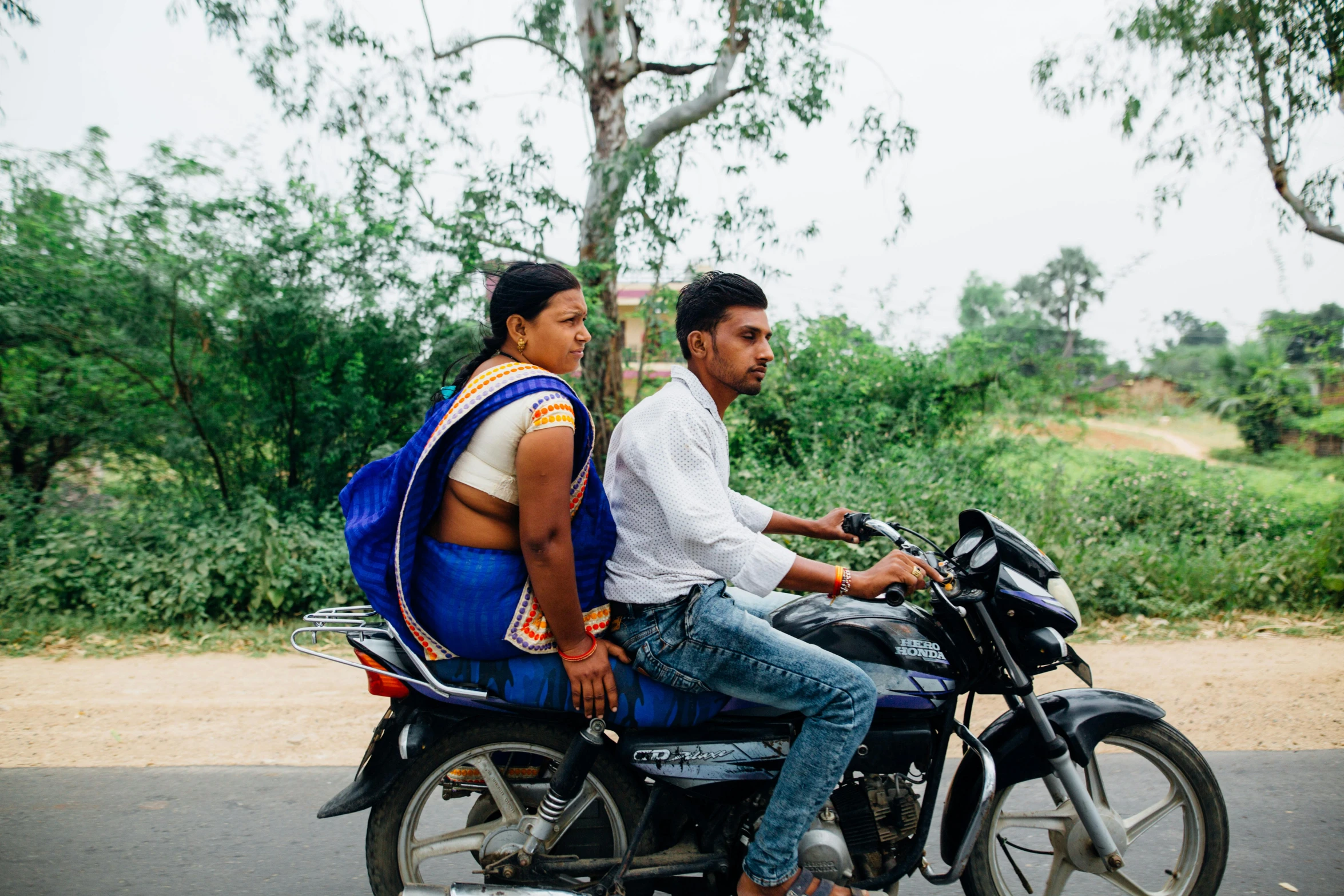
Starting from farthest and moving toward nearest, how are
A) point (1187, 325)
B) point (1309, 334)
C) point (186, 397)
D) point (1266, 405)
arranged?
point (1187, 325) → point (1266, 405) → point (1309, 334) → point (186, 397)

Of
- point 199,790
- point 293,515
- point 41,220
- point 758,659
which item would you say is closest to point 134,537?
point 293,515

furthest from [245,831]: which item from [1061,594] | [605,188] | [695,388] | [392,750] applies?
[605,188]

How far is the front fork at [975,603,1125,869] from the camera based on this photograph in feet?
8.09

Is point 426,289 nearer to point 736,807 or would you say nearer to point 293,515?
point 293,515

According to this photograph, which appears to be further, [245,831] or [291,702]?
[291,702]

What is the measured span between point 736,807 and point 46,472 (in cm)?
755

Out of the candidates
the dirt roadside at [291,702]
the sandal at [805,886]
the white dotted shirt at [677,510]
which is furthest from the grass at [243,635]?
the sandal at [805,886]

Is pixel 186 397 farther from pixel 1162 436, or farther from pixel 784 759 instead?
pixel 1162 436

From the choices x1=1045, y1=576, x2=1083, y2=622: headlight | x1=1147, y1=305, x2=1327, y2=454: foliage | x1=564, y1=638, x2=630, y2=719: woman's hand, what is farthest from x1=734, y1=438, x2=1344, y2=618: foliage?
x1=564, y1=638, x2=630, y2=719: woman's hand

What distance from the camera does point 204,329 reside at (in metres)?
7.56

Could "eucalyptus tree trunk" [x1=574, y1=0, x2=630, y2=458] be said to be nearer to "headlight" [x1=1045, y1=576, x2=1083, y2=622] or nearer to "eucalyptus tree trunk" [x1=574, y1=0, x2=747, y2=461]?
"eucalyptus tree trunk" [x1=574, y1=0, x2=747, y2=461]

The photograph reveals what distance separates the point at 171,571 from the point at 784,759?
560cm

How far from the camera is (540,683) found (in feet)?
7.81

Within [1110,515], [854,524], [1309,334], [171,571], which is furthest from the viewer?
[1309,334]
